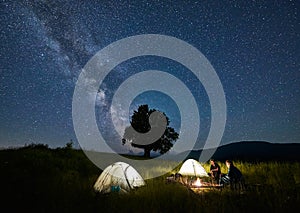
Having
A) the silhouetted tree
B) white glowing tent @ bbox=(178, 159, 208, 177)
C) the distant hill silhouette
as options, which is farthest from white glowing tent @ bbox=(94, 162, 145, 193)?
the distant hill silhouette

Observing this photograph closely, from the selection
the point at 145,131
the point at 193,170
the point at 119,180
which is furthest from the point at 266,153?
the point at 119,180

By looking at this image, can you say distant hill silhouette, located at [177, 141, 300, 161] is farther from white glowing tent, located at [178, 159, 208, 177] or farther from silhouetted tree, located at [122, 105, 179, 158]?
white glowing tent, located at [178, 159, 208, 177]

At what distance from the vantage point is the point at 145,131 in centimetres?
4234

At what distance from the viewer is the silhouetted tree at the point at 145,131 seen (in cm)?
4200

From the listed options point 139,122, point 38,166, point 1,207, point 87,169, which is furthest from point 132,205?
point 139,122

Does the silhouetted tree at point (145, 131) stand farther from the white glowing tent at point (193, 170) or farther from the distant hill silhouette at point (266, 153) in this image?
the white glowing tent at point (193, 170)

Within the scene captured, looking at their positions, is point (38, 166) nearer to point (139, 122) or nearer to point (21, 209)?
point (21, 209)

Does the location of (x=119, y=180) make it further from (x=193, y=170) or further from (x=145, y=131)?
(x=145, y=131)

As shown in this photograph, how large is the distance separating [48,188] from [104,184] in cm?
249

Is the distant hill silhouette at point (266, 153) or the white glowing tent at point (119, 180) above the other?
the distant hill silhouette at point (266, 153)

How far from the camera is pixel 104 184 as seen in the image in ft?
31.3

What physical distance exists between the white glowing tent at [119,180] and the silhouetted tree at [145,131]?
3168 cm

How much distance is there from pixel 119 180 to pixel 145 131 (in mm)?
32765

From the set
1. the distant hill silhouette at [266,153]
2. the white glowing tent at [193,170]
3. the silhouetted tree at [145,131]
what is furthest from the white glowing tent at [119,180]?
the distant hill silhouette at [266,153]
